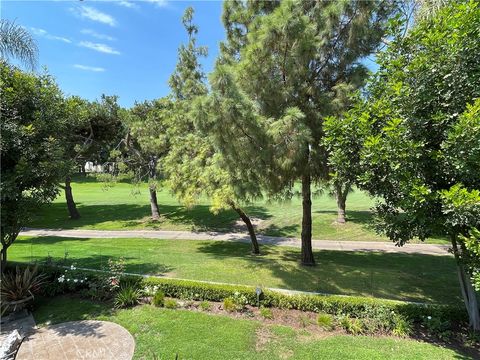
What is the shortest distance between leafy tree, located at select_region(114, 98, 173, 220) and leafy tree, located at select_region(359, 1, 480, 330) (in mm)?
13472

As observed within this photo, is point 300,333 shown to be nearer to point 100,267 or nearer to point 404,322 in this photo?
point 404,322

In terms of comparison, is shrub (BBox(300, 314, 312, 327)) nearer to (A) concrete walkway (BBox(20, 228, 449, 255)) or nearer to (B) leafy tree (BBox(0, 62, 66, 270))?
(B) leafy tree (BBox(0, 62, 66, 270))

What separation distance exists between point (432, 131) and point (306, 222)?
603cm

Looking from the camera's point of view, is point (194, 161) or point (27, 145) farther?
point (194, 161)

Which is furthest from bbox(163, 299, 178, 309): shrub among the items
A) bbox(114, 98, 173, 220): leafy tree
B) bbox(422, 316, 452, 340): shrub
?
bbox(114, 98, 173, 220): leafy tree

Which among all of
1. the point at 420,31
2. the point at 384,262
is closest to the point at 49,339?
the point at 420,31

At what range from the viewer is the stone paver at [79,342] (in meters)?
5.27

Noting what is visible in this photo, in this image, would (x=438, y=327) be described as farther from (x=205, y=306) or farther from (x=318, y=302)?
(x=205, y=306)

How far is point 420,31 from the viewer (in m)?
5.30

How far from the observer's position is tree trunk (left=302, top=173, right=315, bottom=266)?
10008mm

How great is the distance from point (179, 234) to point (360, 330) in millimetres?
13689

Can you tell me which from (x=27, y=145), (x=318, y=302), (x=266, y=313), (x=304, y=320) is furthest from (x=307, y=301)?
(x=27, y=145)

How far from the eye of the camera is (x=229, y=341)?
18.6 ft

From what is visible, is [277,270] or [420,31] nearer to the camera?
[420,31]
